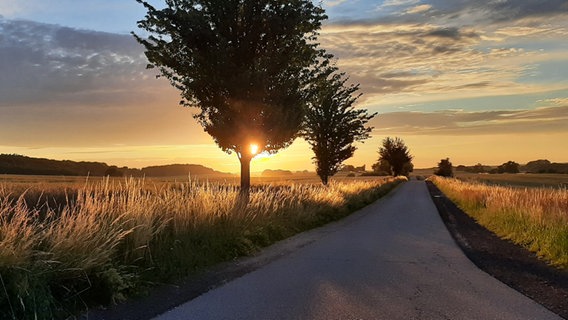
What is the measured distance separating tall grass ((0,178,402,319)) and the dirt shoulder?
5.02 meters

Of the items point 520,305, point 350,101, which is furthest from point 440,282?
point 350,101

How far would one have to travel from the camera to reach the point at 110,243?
764 cm

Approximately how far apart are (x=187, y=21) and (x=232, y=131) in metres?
3.85

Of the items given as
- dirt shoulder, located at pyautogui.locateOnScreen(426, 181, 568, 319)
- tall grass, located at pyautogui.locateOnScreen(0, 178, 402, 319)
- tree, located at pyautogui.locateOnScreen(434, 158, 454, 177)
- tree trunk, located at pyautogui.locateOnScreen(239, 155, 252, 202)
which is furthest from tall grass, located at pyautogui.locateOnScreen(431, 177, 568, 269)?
tree, located at pyautogui.locateOnScreen(434, 158, 454, 177)

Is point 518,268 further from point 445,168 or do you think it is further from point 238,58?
point 445,168

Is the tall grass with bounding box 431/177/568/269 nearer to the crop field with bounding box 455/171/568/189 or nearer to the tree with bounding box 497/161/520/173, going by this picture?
the crop field with bounding box 455/171/568/189

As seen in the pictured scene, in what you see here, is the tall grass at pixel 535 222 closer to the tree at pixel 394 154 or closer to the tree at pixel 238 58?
the tree at pixel 238 58

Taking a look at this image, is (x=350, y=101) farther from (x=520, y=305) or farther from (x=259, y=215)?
(x=520, y=305)

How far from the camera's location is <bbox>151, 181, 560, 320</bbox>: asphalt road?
627cm

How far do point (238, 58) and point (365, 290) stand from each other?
1121 cm

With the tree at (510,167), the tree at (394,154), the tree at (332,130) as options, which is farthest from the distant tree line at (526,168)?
the tree at (332,130)

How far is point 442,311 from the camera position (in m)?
6.39

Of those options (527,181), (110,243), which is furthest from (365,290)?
(527,181)

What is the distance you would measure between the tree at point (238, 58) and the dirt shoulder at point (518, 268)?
24.0 ft
